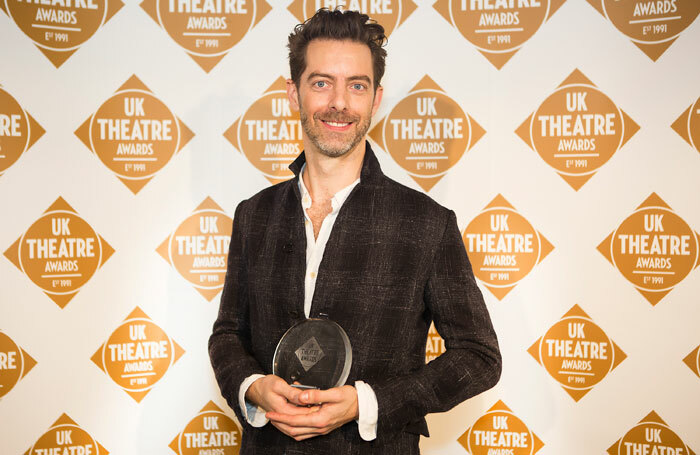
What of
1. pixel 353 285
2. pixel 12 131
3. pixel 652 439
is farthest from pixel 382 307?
pixel 12 131

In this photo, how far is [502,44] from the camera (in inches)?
95.6

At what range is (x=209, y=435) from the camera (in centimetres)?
250

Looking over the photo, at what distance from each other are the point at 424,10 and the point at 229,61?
2.91 feet

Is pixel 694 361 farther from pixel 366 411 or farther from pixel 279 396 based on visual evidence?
pixel 279 396

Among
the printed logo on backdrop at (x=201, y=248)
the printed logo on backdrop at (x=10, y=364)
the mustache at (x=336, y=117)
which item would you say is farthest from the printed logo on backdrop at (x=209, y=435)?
the mustache at (x=336, y=117)

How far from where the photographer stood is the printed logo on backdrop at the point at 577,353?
233 centimetres

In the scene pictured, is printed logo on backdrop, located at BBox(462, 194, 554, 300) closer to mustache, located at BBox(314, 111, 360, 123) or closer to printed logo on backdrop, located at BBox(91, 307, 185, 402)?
mustache, located at BBox(314, 111, 360, 123)

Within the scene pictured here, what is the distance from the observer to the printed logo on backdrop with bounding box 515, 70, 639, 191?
2346 millimetres

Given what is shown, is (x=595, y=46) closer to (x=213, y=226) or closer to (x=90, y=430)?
(x=213, y=226)

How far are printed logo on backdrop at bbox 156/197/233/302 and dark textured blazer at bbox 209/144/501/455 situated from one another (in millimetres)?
821

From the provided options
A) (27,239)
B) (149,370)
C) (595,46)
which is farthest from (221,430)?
(595,46)

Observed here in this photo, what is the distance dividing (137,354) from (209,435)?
48 cm

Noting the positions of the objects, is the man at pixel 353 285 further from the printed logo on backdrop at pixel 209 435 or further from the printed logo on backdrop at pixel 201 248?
the printed logo on backdrop at pixel 209 435

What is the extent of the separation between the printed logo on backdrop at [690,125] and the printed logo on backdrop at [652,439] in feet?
3.65
